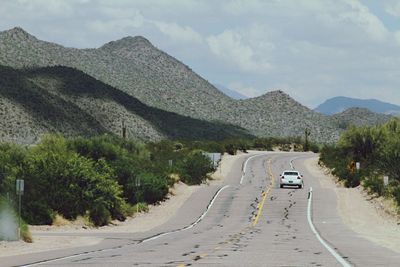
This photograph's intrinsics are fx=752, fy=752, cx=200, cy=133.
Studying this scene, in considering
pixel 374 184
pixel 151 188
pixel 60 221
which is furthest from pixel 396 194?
pixel 60 221

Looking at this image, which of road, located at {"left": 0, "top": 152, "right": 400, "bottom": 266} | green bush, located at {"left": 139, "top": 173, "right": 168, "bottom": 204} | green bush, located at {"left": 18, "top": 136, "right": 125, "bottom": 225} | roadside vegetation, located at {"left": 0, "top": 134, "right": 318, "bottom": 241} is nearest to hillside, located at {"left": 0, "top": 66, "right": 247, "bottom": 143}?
green bush, located at {"left": 139, "top": 173, "right": 168, "bottom": 204}

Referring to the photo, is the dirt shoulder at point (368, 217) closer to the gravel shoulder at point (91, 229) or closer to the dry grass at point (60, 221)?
the gravel shoulder at point (91, 229)

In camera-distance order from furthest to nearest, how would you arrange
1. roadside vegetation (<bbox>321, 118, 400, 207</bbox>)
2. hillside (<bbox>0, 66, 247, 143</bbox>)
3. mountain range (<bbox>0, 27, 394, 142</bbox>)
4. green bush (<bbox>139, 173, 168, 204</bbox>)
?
mountain range (<bbox>0, 27, 394, 142</bbox>) < hillside (<bbox>0, 66, 247, 143</bbox>) < roadside vegetation (<bbox>321, 118, 400, 207</bbox>) < green bush (<bbox>139, 173, 168, 204</bbox>)

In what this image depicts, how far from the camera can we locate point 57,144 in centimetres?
5497

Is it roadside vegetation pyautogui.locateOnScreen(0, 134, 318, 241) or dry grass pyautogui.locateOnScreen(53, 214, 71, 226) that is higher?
roadside vegetation pyautogui.locateOnScreen(0, 134, 318, 241)

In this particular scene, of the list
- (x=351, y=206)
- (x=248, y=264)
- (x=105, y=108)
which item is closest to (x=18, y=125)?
(x=105, y=108)

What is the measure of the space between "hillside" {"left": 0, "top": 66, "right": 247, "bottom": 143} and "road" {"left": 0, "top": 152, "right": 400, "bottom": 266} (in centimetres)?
5375

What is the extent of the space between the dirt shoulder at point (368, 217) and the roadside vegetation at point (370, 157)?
3.81ft

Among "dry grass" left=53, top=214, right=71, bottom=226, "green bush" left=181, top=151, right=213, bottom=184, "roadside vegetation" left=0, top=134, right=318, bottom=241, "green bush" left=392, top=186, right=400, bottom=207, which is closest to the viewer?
"dry grass" left=53, top=214, right=71, bottom=226

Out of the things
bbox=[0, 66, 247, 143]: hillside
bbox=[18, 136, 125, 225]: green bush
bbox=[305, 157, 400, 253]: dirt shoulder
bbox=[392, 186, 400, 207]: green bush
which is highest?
bbox=[0, 66, 247, 143]: hillside

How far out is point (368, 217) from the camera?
43.9m

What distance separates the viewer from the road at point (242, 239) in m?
18.5

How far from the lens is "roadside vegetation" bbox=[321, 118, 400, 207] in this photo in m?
56.0

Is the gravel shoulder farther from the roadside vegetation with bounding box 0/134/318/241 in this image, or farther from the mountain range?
the mountain range
